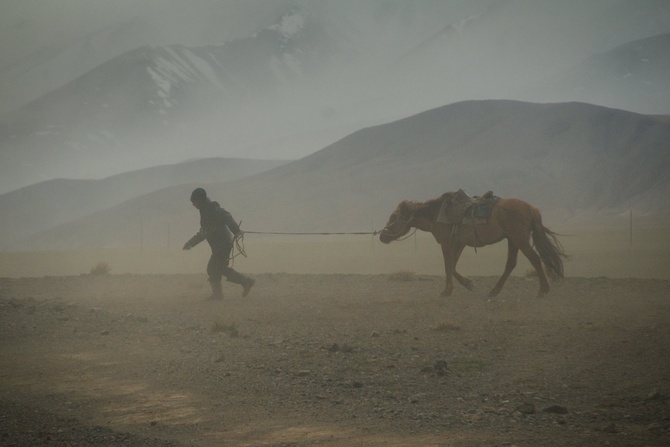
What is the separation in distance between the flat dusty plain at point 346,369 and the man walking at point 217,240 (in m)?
0.49

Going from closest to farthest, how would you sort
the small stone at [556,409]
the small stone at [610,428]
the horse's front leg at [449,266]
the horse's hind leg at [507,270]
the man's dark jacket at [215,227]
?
the small stone at [610,428] → the small stone at [556,409] → the horse's hind leg at [507,270] → the horse's front leg at [449,266] → the man's dark jacket at [215,227]

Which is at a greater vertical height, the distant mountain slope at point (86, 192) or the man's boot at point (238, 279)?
the distant mountain slope at point (86, 192)

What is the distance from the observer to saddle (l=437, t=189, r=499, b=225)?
1338 centimetres

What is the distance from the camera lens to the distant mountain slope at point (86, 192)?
151763mm

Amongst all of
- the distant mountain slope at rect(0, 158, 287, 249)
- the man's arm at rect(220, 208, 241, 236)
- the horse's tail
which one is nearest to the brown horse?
the horse's tail

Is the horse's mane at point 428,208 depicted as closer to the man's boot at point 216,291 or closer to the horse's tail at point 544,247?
the horse's tail at point 544,247

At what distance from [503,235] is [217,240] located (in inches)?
220

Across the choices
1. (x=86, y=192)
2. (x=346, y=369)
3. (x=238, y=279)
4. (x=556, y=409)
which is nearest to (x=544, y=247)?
(x=238, y=279)

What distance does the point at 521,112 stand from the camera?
125250 mm

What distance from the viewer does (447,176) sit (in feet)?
323

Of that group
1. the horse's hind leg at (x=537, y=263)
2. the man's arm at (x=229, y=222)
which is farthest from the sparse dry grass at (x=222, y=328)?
the horse's hind leg at (x=537, y=263)

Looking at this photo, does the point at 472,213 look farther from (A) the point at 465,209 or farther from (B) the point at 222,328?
(B) the point at 222,328

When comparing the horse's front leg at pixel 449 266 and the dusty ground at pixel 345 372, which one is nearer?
the dusty ground at pixel 345 372

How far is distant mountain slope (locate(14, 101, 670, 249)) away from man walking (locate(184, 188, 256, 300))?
6914 centimetres
